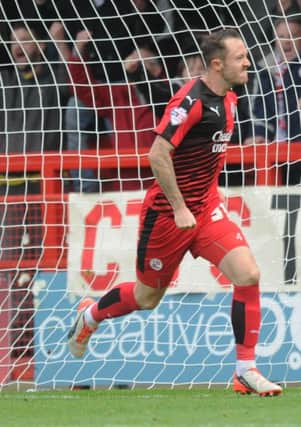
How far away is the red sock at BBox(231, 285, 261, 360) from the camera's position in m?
7.61

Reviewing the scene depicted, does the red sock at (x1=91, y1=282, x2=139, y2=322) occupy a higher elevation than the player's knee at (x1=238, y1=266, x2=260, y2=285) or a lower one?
lower

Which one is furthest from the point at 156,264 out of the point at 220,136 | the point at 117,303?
the point at 220,136

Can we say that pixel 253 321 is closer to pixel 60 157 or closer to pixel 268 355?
pixel 268 355

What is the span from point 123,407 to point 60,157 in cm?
265

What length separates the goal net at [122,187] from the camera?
30.8 feet

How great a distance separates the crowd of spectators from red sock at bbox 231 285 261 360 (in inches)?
85.4

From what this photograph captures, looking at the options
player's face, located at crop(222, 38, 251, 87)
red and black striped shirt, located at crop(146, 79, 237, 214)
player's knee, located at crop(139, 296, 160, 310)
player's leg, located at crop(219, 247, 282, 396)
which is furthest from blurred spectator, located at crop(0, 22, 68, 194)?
player's leg, located at crop(219, 247, 282, 396)

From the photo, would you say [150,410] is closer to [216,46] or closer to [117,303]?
[117,303]

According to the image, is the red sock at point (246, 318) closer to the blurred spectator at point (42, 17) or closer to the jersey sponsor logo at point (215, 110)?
the jersey sponsor logo at point (215, 110)

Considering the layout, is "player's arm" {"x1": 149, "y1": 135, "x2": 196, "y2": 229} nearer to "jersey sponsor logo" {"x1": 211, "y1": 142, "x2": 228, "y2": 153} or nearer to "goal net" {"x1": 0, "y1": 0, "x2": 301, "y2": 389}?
"jersey sponsor logo" {"x1": 211, "y1": 142, "x2": 228, "y2": 153}

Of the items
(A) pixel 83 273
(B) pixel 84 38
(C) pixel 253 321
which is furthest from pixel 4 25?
(C) pixel 253 321

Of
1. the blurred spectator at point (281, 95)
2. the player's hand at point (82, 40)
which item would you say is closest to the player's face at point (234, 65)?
the blurred spectator at point (281, 95)

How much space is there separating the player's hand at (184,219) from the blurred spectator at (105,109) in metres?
2.36

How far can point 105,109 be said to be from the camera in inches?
387
